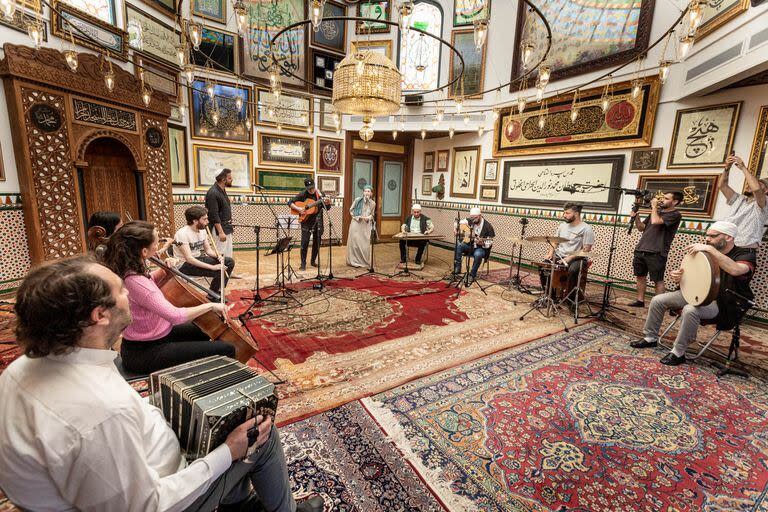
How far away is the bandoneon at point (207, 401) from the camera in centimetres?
117

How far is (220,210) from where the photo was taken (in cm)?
511

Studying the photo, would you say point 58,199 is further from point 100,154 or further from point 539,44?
point 539,44

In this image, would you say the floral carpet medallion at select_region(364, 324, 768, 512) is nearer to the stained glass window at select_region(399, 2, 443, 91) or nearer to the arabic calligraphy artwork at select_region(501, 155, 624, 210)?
the arabic calligraphy artwork at select_region(501, 155, 624, 210)

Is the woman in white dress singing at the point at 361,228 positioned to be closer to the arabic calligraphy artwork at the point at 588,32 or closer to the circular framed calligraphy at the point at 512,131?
the circular framed calligraphy at the point at 512,131

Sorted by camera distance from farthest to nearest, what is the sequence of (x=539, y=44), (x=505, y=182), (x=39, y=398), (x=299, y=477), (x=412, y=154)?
(x=412, y=154) → (x=505, y=182) → (x=539, y=44) → (x=299, y=477) → (x=39, y=398)

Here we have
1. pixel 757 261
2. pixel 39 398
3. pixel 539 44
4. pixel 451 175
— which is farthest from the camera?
pixel 451 175

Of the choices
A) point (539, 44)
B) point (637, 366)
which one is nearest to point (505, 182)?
point (539, 44)

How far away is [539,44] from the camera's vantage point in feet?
22.9

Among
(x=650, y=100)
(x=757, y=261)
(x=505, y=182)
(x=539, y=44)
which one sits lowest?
(x=757, y=261)

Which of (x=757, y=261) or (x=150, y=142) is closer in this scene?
(x=757, y=261)

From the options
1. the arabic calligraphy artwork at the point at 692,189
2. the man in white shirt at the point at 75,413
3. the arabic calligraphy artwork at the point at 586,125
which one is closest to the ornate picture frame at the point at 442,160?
the arabic calligraphy artwork at the point at 586,125

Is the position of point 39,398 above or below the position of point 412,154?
below

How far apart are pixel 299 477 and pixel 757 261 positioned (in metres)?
6.32

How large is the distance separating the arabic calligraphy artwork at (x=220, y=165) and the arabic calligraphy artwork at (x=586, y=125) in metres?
6.01
